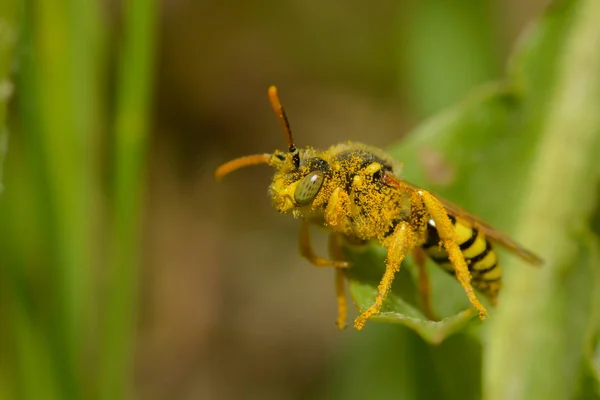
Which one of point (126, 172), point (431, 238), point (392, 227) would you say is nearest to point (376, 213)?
point (392, 227)

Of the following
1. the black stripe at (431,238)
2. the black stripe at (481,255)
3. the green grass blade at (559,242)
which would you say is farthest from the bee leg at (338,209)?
the green grass blade at (559,242)

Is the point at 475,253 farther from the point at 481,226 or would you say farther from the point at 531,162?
the point at 531,162

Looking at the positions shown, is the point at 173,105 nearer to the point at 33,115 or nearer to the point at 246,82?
the point at 246,82

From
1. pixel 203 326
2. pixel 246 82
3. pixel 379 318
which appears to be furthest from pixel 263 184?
pixel 379 318

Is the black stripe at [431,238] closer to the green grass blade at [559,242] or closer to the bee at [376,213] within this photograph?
the bee at [376,213]

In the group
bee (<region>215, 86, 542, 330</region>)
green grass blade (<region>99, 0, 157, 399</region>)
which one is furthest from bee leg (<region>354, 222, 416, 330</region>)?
green grass blade (<region>99, 0, 157, 399</region>)

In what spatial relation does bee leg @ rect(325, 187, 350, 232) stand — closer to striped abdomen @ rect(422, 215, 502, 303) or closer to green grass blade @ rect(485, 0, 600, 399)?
striped abdomen @ rect(422, 215, 502, 303)

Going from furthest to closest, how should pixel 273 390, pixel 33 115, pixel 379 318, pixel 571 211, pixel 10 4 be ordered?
pixel 273 390 → pixel 33 115 → pixel 571 211 → pixel 10 4 → pixel 379 318

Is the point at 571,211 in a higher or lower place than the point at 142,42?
lower
